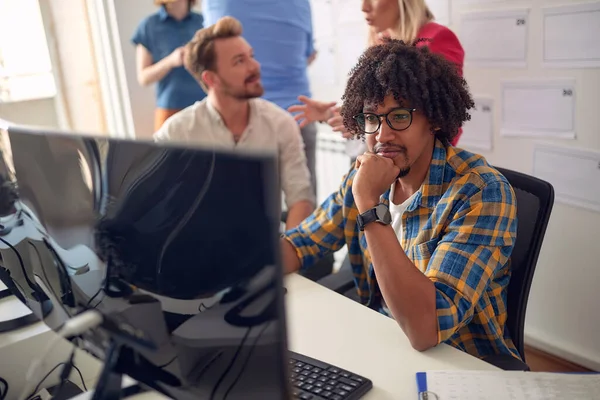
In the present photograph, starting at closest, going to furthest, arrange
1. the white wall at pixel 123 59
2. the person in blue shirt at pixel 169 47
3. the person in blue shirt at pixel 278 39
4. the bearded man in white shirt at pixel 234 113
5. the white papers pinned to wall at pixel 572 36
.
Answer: the white papers pinned to wall at pixel 572 36, the bearded man in white shirt at pixel 234 113, the person in blue shirt at pixel 278 39, the person in blue shirt at pixel 169 47, the white wall at pixel 123 59

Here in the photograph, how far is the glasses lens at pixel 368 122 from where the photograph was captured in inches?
48.3

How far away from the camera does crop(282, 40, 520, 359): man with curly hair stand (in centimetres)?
104

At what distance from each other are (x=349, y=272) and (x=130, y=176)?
38.2 inches

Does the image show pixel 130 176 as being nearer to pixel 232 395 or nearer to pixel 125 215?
pixel 125 215

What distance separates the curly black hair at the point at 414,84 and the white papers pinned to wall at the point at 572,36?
25.1 inches

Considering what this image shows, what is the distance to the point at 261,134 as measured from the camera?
2.01m

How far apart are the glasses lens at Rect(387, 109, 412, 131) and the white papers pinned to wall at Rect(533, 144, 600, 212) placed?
0.87m

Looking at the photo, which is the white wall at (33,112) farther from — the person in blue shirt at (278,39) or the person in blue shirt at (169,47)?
the person in blue shirt at (278,39)

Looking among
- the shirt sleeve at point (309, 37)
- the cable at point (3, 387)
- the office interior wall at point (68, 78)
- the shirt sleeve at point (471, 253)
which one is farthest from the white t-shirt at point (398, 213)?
the office interior wall at point (68, 78)

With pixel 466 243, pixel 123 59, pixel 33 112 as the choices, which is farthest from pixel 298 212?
pixel 33 112

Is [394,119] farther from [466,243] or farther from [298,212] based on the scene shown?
[298,212]

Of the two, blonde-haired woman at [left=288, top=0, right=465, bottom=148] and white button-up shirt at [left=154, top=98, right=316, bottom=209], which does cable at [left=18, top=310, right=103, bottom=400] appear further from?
white button-up shirt at [left=154, top=98, right=316, bottom=209]

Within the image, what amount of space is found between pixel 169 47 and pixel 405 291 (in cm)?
201

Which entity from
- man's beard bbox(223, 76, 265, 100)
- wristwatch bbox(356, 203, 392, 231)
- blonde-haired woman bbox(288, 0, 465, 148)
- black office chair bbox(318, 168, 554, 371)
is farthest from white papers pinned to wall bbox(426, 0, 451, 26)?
wristwatch bbox(356, 203, 392, 231)
